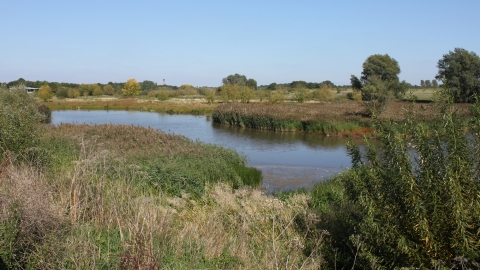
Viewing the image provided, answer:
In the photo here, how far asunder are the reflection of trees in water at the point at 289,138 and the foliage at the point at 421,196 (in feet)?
60.6

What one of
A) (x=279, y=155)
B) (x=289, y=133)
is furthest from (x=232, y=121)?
(x=279, y=155)

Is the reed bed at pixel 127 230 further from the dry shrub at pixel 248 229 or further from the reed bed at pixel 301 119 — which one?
the reed bed at pixel 301 119

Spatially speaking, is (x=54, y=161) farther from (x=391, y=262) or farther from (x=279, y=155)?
(x=279, y=155)

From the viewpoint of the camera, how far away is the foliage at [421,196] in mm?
4730

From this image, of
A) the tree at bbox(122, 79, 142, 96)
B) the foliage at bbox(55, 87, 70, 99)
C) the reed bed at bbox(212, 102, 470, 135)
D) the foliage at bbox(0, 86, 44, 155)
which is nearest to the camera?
the foliage at bbox(0, 86, 44, 155)

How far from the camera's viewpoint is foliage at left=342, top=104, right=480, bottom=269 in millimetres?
4730

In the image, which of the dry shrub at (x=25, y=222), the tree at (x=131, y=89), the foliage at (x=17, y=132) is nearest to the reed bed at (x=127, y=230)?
the dry shrub at (x=25, y=222)

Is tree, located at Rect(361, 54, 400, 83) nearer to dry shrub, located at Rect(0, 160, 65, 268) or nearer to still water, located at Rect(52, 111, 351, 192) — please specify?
still water, located at Rect(52, 111, 351, 192)

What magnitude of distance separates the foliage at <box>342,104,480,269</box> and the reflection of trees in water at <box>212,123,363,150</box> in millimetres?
18468

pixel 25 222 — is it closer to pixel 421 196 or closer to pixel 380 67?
pixel 421 196

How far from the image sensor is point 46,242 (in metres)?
4.69

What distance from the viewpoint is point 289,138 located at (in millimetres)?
27438

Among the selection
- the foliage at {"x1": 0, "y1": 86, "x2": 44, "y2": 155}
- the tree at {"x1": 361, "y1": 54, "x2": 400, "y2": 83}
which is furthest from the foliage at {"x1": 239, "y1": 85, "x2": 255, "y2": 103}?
the foliage at {"x1": 0, "y1": 86, "x2": 44, "y2": 155}

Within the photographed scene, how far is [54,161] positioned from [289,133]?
2156 cm
